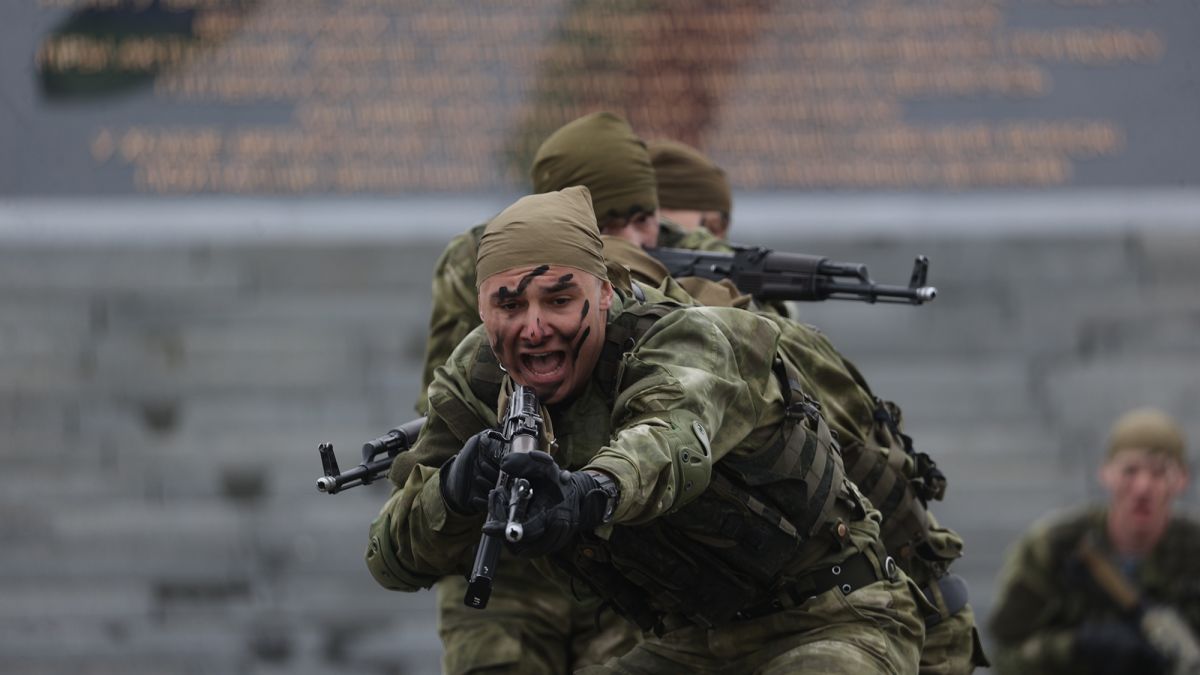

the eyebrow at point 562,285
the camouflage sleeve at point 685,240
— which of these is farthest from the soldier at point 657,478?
the camouflage sleeve at point 685,240

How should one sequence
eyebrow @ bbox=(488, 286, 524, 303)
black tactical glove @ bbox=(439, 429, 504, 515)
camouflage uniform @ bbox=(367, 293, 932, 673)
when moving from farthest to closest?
eyebrow @ bbox=(488, 286, 524, 303)
camouflage uniform @ bbox=(367, 293, 932, 673)
black tactical glove @ bbox=(439, 429, 504, 515)

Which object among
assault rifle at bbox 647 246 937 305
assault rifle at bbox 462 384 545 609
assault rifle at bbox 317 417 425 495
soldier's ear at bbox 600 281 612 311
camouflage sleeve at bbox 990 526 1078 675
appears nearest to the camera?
assault rifle at bbox 462 384 545 609

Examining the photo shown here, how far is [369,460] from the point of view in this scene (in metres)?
4.74

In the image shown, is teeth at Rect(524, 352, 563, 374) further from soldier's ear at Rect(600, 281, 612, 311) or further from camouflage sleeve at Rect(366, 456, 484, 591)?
camouflage sleeve at Rect(366, 456, 484, 591)

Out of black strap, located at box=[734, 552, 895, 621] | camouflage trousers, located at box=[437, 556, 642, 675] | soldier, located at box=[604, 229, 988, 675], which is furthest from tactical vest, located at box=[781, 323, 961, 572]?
camouflage trousers, located at box=[437, 556, 642, 675]

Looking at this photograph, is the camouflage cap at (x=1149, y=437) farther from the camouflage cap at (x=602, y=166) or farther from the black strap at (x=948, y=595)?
the camouflage cap at (x=602, y=166)

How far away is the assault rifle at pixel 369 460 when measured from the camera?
453cm

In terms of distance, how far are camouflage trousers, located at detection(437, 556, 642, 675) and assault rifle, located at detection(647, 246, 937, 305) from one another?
Result: 939mm

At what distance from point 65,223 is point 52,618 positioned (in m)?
1.99

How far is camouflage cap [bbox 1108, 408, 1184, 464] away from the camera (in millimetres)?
8672

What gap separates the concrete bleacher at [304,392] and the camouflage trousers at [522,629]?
4.73m

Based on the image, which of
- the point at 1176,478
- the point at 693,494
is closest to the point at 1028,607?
the point at 1176,478

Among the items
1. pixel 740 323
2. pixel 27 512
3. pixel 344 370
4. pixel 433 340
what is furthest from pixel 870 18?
pixel 740 323

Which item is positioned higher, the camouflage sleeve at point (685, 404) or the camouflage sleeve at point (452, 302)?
the camouflage sleeve at point (452, 302)
